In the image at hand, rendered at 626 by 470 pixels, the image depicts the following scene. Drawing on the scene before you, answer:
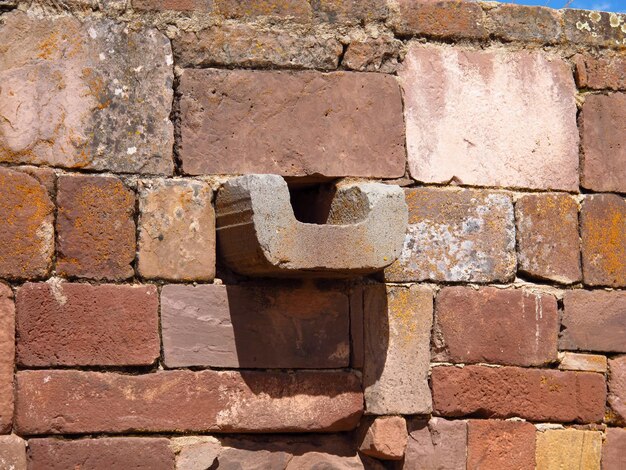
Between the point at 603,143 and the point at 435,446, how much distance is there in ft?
5.64

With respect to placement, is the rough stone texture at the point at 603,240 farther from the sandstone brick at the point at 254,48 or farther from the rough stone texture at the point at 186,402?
the sandstone brick at the point at 254,48

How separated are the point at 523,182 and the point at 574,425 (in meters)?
1.19

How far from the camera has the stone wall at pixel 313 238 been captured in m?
4.63

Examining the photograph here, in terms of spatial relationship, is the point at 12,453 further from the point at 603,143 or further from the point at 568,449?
the point at 603,143

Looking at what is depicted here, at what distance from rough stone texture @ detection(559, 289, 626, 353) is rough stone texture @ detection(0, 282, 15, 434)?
254 cm

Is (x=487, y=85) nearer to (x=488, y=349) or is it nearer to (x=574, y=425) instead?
(x=488, y=349)

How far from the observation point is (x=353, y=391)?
16.3ft

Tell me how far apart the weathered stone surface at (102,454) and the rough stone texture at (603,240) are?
2.22 metres

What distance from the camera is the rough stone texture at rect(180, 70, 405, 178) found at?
4895 mm

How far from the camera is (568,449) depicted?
5250mm

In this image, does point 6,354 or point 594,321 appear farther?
point 594,321

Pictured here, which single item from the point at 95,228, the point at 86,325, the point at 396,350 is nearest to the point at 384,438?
the point at 396,350

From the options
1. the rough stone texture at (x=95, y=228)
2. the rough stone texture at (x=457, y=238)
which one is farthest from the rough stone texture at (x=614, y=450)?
the rough stone texture at (x=95, y=228)

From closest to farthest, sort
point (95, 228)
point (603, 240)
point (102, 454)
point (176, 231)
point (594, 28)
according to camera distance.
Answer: point (102, 454) → point (95, 228) → point (176, 231) → point (603, 240) → point (594, 28)
